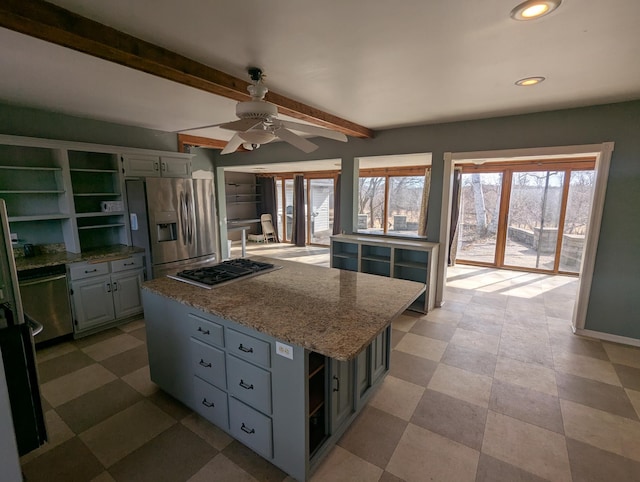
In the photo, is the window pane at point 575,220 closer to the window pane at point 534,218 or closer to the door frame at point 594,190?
the window pane at point 534,218

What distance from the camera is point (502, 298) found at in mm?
4473

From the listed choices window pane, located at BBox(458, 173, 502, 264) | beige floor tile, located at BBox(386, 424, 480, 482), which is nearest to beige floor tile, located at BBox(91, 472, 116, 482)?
beige floor tile, located at BBox(386, 424, 480, 482)

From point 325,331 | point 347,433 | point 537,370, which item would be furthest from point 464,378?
point 325,331

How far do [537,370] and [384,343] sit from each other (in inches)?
57.8

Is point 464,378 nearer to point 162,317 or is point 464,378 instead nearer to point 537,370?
point 537,370

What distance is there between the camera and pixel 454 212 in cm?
631

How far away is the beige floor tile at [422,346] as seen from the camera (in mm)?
2936

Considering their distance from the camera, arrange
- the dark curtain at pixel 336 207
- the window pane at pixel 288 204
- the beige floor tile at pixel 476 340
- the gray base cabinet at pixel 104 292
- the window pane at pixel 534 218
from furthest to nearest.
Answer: the window pane at pixel 288 204 → the dark curtain at pixel 336 207 → the window pane at pixel 534 218 → the gray base cabinet at pixel 104 292 → the beige floor tile at pixel 476 340

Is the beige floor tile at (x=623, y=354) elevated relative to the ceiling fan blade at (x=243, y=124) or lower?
lower

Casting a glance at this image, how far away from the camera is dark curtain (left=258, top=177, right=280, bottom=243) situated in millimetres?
9148

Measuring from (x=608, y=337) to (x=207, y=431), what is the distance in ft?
13.2

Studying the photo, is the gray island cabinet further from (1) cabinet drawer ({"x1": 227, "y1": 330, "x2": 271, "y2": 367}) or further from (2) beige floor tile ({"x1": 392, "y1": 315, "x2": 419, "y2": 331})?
(2) beige floor tile ({"x1": 392, "y1": 315, "x2": 419, "y2": 331})

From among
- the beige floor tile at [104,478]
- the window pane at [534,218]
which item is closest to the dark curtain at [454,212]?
the window pane at [534,218]

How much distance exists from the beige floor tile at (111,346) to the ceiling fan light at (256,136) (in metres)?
2.45
